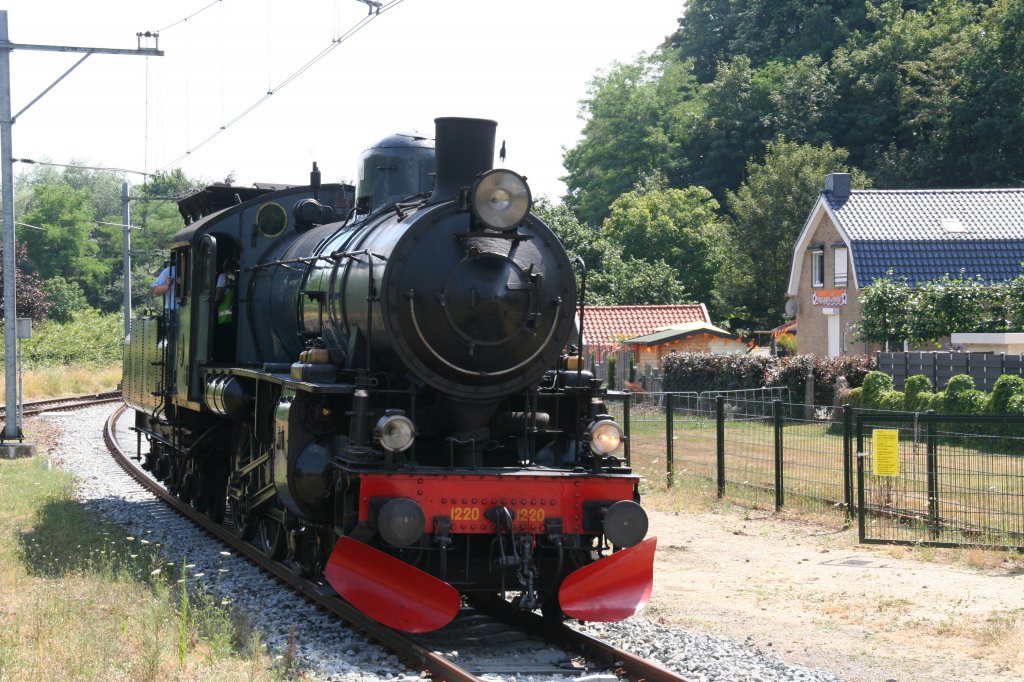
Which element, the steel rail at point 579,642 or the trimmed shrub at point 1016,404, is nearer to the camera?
the steel rail at point 579,642

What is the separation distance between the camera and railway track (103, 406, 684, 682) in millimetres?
7238

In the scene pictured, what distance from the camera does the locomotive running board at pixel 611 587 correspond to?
318 inches

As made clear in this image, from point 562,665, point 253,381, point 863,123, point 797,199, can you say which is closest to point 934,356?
point 253,381

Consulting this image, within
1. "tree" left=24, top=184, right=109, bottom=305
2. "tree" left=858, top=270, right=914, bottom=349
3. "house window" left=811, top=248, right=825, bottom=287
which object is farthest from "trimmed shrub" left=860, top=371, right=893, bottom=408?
"tree" left=24, top=184, right=109, bottom=305

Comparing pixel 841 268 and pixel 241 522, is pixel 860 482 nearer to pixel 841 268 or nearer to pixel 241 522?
pixel 241 522

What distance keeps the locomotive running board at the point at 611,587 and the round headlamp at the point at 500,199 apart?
247cm

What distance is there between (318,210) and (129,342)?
7.15 meters

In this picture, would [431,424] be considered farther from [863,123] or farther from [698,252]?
[863,123]

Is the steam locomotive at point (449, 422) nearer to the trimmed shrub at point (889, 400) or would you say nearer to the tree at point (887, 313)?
the trimmed shrub at point (889, 400)

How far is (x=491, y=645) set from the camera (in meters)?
8.12

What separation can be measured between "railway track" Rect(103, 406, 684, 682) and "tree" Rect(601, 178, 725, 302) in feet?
169

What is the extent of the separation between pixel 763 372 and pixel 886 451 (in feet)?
62.5

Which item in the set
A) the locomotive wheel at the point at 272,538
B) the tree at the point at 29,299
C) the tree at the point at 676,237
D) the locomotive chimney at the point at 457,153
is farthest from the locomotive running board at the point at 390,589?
the tree at the point at 676,237

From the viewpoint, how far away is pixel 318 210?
473 inches
